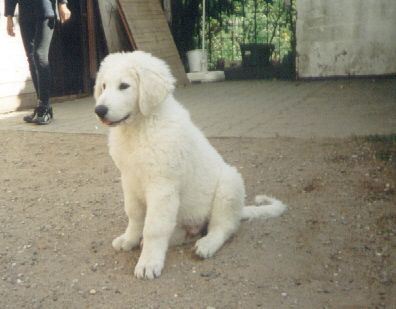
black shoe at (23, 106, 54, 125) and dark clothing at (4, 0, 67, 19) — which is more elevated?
dark clothing at (4, 0, 67, 19)

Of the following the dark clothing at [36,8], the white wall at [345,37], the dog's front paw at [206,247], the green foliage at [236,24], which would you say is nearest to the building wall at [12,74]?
the dark clothing at [36,8]

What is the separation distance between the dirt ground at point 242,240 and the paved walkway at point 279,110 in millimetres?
724

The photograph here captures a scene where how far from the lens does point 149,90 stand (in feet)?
9.53

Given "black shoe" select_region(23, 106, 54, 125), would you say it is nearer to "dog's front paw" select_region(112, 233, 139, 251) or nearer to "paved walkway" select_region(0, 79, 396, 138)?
"paved walkway" select_region(0, 79, 396, 138)

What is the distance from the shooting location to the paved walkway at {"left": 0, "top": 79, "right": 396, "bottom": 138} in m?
5.93

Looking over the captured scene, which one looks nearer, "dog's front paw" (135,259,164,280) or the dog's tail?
"dog's front paw" (135,259,164,280)

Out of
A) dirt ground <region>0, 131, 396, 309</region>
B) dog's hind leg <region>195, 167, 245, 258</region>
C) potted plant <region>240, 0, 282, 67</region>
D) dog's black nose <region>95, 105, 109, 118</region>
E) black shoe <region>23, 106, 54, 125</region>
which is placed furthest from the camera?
potted plant <region>240, 0, 282, 67</region>

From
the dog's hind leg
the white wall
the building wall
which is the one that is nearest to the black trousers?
the building wall

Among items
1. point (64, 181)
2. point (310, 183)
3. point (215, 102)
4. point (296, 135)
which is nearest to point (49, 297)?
point (64, 181)

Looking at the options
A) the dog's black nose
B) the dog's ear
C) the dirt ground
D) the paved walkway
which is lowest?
the dirt ground

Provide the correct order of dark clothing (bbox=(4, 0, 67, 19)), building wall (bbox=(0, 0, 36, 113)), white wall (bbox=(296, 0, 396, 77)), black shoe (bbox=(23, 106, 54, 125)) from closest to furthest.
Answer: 1. dark clothing (bbox=(4, 0, 67, 19))
2. black shoe (bbox=(23, 106, 54, 125))
3. building wall (bbox=(0, 0, 36, 113))
4. white wall (bbox=(296, 0, 396, 77))

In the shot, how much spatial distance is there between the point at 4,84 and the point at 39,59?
1.98 m

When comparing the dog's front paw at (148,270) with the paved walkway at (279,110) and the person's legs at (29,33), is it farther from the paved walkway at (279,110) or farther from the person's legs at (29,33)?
the person's legs at (29,33)

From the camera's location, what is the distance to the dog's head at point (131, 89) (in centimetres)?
288
